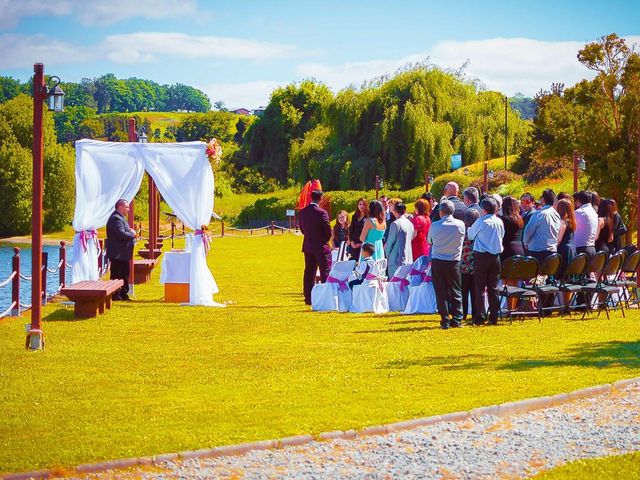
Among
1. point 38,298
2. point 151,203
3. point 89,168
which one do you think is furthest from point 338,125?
point 38,298

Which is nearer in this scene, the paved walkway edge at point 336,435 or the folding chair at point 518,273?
the paved walkway edge at point 336,435

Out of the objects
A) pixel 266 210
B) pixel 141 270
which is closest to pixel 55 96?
pixel 141 270

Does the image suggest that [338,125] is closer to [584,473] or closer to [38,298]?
[38,298]

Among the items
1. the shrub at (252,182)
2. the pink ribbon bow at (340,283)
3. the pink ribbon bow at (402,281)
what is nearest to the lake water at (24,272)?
the pink ribbon bow at (340,283)

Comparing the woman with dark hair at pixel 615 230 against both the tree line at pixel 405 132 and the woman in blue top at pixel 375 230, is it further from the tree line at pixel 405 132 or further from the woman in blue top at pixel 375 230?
the tree line at pixel 405 132

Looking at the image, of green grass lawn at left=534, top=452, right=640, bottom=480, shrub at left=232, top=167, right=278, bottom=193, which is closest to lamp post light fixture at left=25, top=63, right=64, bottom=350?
green grass lawn at left=534, top=452, right=640, bottom=480

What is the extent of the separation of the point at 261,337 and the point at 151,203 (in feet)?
43.5

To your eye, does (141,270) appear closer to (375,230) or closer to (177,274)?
(177,274)

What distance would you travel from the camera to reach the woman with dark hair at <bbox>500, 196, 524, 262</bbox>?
679 inches

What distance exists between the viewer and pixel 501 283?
59.7ft

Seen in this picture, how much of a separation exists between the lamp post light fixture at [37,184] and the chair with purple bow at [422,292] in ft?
21.5

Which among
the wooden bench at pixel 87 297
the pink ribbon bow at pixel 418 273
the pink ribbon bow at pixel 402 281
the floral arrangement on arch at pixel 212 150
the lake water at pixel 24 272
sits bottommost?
the lake water at pixel 24 272

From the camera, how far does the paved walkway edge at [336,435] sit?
7938mm

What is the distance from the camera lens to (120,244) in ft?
72.0
